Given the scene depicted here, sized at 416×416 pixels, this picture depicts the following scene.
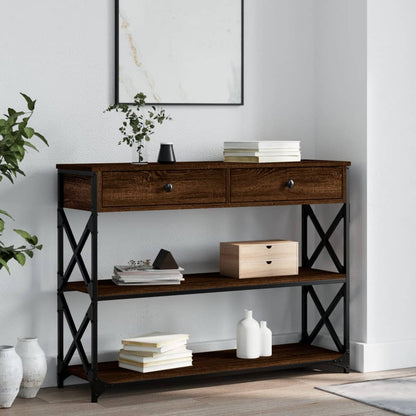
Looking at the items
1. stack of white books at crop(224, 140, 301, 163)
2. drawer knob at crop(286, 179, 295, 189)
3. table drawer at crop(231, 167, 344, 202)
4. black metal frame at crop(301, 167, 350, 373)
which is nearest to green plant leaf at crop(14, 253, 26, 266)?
table drawer at crop(231, 167, 344, 202)

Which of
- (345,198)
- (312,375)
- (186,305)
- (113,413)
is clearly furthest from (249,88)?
(113,413)

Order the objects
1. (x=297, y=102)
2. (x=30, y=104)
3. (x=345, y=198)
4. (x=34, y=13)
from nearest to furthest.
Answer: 1. (x=30, y=104)
2. (x=34, y=13)
3. (x=345, y=198)
4. (x=297, y=102)

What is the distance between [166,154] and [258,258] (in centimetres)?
65

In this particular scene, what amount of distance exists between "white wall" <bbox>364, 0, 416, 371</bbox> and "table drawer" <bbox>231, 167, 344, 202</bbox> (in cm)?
23

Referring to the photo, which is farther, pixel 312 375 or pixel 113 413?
pixel 312 375

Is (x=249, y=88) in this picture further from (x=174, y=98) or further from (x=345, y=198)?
(x=345, y=198)

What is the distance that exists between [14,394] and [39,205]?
82 centimetres

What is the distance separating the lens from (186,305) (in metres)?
→ 4.35

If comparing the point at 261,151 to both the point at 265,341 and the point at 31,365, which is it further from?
the point at 31,365

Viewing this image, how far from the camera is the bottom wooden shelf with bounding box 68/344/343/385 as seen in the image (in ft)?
12.7

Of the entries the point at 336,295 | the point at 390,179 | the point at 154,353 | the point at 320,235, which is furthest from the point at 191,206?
the point at 390,179

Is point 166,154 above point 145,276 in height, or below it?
above

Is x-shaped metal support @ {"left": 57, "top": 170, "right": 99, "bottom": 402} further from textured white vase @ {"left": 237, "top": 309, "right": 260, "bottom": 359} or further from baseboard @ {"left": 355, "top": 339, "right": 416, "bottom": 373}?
baseboard @ {"left": 355, "top": 339, "right": 416, "bottom": 373}

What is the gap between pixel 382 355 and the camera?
439cm
